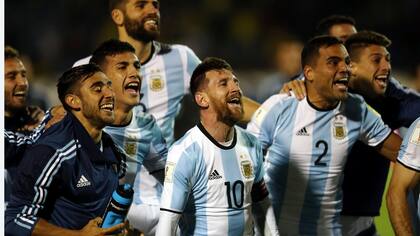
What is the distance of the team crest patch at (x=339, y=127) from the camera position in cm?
526

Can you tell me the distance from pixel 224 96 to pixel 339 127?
93cm

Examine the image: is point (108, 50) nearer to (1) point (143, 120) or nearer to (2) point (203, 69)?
(1) point (143, 120)

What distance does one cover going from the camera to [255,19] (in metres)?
14.2

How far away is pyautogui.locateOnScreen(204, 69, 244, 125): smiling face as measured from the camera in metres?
4.64

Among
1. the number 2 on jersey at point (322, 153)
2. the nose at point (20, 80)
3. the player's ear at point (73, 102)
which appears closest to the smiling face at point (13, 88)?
the nose at point (20, 80)

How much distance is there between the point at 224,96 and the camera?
4.66 m

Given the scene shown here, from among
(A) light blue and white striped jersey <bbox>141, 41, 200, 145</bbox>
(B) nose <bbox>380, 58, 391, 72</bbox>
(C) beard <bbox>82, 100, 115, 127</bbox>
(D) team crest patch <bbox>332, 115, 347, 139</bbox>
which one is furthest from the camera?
(A) light blue and white striped jersey <bbox>141, 41, 200, 145</bbox>

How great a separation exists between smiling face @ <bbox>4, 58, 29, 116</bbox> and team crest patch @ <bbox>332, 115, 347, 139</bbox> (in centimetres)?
198

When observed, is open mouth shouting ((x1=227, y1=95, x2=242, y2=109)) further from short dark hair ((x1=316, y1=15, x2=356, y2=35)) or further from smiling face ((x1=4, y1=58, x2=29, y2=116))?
short dark hair ((x1=316, y1=15, x2=356, y2=35))

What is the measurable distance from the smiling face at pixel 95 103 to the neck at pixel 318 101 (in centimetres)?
134

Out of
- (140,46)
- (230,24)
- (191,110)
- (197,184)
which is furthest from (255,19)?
(197,184)

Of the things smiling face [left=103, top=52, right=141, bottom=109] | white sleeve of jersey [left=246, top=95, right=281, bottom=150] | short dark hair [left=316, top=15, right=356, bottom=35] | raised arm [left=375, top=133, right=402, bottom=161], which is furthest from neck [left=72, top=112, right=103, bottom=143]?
short dark hair [left=316, top=15, right=356, bottom=35]

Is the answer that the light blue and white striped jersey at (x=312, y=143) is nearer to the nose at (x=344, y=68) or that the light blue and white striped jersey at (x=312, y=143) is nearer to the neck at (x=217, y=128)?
the nose at (x=344, y=68)

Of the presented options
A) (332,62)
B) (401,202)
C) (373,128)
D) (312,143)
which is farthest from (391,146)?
(401,202)
